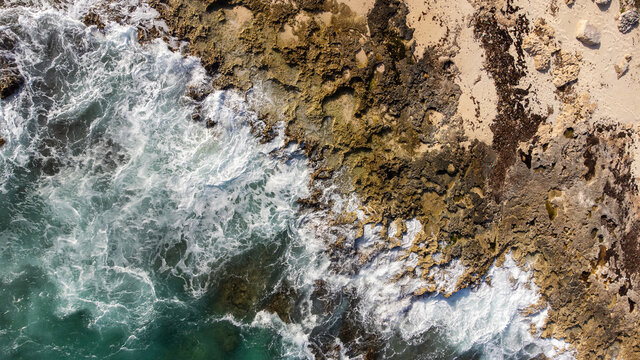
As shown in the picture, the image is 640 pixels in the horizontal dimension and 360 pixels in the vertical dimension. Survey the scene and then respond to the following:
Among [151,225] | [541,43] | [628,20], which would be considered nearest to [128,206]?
[151,225]

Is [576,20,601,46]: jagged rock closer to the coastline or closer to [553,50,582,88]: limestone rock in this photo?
the coastline

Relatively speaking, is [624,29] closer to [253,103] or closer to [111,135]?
[253,103]

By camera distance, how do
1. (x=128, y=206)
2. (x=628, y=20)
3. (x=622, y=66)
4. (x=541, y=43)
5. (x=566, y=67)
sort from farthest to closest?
1. (x=622, y=66)
2. (x=628, y=20)
3. (x=566, y=67)
4. (x=541, y=43)
5. (x=128, y=206)

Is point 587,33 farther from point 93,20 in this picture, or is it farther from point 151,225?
point 93,20

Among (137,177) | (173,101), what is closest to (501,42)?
(173,101)

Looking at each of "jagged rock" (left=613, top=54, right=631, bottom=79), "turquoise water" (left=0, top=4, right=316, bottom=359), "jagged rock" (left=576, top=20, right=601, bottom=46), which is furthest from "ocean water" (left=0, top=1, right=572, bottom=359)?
"jagged rock" (left=613, top=54, right=631, bottom=79)
